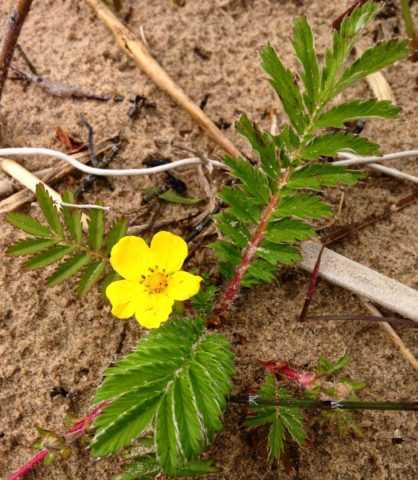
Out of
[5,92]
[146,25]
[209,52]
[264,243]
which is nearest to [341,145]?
[264,243]

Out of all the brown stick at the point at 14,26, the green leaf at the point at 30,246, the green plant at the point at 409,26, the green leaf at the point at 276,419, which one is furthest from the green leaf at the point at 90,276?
the green plant at the point at 409,26

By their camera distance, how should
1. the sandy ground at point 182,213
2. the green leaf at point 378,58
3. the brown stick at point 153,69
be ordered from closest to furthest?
1. the green leaf at point 378,58
2. the sandy ground at point 182,213
3. the brown stick at point 153,69

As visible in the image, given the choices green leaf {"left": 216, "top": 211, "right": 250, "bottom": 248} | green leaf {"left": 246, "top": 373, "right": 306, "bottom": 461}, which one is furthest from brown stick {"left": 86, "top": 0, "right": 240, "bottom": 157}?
green leaf {"left": 246, "top": 373, "right": 306, "bottom": 461}

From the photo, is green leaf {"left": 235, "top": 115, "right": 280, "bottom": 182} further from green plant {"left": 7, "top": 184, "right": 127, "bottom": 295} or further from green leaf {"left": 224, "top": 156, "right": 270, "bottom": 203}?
green plant {"left": 7, "top": 184, "right": 127, "bottom": 295}

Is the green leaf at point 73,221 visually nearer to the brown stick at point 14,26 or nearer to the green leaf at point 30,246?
the green leaf at point 30,246

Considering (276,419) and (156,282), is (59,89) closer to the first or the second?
(156,282)

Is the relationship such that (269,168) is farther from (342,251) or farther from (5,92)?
(5,92)
